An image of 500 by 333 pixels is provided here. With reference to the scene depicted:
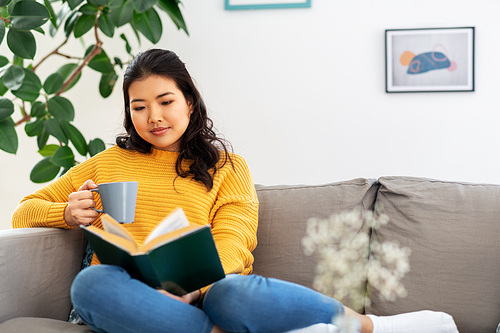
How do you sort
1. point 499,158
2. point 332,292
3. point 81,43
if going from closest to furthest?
point 332,292 → point 499,158 → point 81,43

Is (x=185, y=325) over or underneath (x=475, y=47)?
underneath

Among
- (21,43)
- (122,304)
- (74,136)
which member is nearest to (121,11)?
(21,43)

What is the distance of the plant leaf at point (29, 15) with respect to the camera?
1474mm

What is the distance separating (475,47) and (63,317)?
1736 mm

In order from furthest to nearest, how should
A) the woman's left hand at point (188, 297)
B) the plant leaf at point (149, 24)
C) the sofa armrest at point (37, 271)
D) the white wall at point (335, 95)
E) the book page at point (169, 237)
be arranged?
1. the white wall at point (335, 95)
2. the plant leaf at point (149, 24)
3. the sofa armrest at point (37, 271)
4. the woman's left hand at point (188, 297)
5. the book page at point (169, 237)

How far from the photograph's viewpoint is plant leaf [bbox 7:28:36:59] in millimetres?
1550

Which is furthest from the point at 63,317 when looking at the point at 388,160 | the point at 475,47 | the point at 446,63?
the point at 475,47

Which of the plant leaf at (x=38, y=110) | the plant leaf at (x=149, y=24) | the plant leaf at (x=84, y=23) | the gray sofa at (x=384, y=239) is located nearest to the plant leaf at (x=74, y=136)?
the plant leaf at (x=38, y=110)

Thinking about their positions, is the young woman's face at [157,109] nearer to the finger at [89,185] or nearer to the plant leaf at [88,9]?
the finger at [89,185]

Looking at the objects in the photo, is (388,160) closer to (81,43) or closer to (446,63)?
(446,63)

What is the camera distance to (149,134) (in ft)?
4.02

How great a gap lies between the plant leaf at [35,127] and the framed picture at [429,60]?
139 cm

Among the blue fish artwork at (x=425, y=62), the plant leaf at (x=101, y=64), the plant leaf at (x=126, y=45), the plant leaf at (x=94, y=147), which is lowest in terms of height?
the plant leaf at (x=94, y=147)

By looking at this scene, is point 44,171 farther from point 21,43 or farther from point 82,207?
point 82,207
